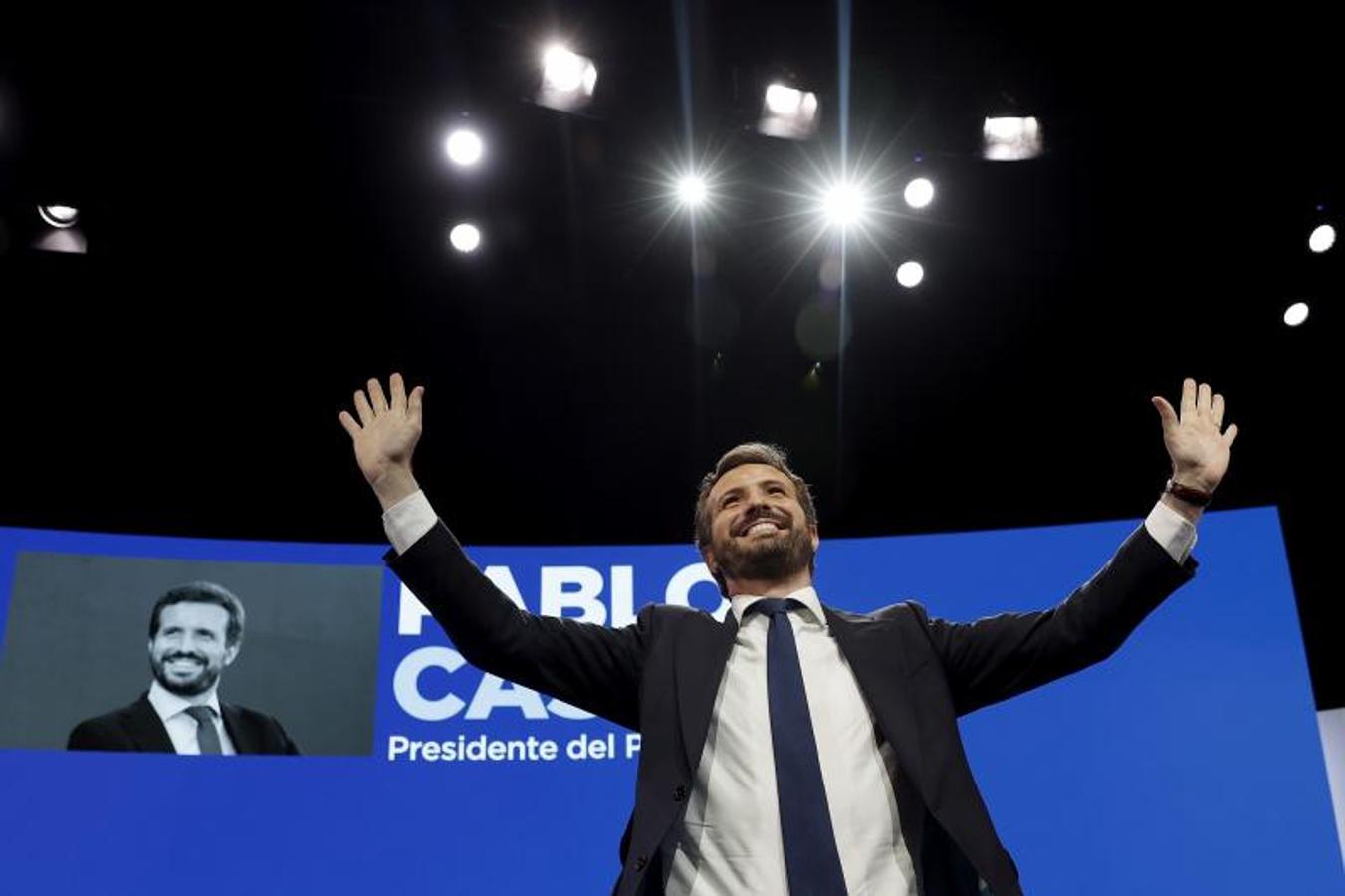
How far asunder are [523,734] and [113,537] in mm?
2051

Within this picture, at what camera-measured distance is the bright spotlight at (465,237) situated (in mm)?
5926

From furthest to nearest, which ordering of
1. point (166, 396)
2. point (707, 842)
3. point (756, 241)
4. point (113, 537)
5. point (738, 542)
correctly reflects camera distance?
point (166, 396), point (756, 241), point (113, 537), point (738, 542), point (707, 842)

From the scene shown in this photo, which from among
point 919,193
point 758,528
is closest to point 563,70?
point 919,193

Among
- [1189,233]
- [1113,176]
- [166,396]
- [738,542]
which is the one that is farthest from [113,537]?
[1189,233]

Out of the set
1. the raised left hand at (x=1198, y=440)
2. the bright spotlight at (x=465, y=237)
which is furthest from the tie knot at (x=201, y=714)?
the raised left hand at (x=1198, y=440)

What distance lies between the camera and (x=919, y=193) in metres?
5.73

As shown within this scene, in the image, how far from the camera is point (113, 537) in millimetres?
5562

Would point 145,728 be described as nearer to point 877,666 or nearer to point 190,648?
point 190,648

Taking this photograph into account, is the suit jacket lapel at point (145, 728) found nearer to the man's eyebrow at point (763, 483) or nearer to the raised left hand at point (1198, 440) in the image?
the man's eyebrow at point (763, 483)

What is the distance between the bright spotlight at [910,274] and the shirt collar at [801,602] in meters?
4.00

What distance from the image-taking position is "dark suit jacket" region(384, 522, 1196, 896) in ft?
6.70

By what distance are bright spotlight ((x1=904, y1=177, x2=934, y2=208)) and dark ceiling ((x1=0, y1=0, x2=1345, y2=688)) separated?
0.07 m

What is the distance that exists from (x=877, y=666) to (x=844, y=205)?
3905 mm

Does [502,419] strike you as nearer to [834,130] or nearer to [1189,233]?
[834,130]
